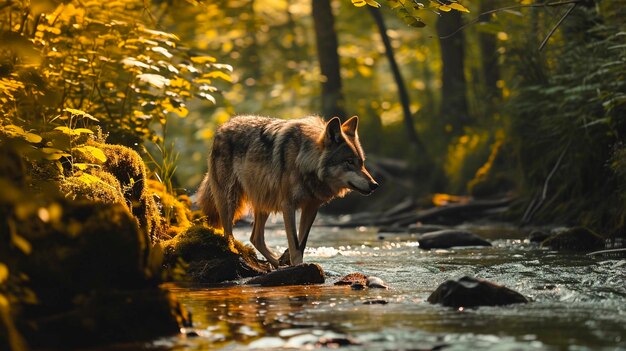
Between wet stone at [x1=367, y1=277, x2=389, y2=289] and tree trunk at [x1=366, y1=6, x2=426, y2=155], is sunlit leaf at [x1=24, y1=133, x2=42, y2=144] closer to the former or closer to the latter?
wet stone at [x1=367, y1=277, x2=389, y2=289]

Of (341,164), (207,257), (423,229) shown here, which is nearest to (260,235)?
(341,164)

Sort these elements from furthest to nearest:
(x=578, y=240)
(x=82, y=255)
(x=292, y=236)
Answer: (x=578, y=240) < (x=292, y=236) < (x=82, y=255)

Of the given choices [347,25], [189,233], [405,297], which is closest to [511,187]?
[189,233]

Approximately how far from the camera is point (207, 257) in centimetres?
919

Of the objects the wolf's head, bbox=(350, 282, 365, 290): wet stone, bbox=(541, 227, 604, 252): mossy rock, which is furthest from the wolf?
bbox=(541, 227, 604, 252): mossy rock

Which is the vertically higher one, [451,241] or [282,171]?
[282,171]

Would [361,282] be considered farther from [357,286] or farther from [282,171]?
[282,171]

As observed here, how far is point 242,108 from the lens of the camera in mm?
31516

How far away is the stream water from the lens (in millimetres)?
5164

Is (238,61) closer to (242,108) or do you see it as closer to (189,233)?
(242,108)

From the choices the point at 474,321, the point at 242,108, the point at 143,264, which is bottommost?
the point at 474,321

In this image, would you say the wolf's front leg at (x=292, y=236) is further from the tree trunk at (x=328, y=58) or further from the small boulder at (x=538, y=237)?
the tree trunk at (x=328, y=58)

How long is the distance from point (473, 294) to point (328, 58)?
57.3 feet

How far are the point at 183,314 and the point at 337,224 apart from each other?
1240 cm
